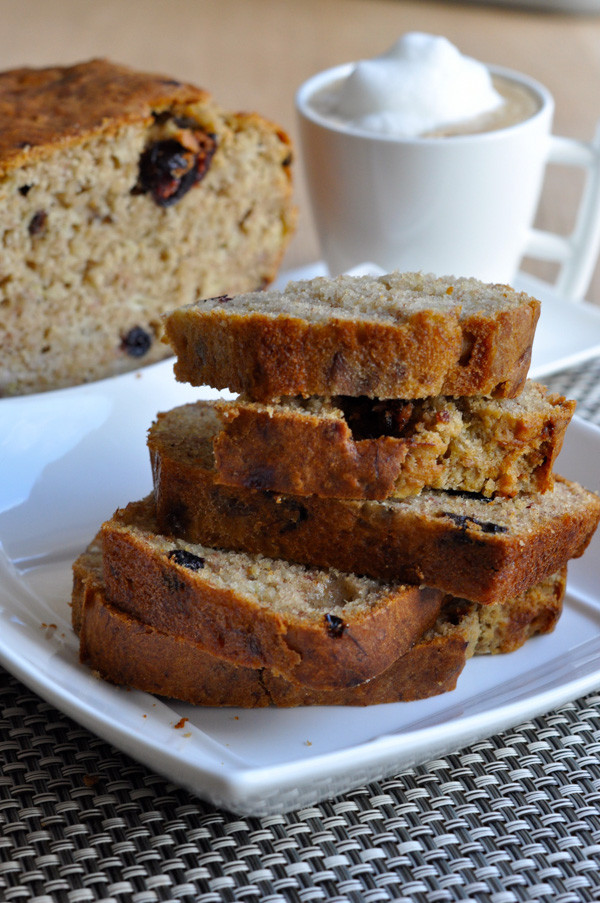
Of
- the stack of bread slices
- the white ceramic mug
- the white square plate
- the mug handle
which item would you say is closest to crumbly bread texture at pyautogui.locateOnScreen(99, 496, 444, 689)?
the stack of bread slices

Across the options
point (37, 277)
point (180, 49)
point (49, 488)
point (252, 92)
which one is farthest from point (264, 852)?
point (180, 49)

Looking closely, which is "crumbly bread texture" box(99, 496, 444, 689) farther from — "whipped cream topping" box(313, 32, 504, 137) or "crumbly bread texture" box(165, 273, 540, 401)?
"whipped cream topping" box(313, 32, 504, 137)

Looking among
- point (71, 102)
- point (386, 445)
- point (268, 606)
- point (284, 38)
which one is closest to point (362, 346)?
point (386, 445)

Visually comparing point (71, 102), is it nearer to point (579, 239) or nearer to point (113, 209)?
point (113, 209)

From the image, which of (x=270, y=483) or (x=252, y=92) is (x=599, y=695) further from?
(x=252, y=92)

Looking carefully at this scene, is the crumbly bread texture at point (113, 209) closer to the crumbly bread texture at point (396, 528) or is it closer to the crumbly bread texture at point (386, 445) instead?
the crumbly bread texture at point (396, 528)

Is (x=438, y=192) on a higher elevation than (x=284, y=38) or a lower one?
higher

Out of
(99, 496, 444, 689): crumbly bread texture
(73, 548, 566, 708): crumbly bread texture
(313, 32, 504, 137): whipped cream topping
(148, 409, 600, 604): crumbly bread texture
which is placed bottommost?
(73, 548, 566, 708): crumbly bread texture
